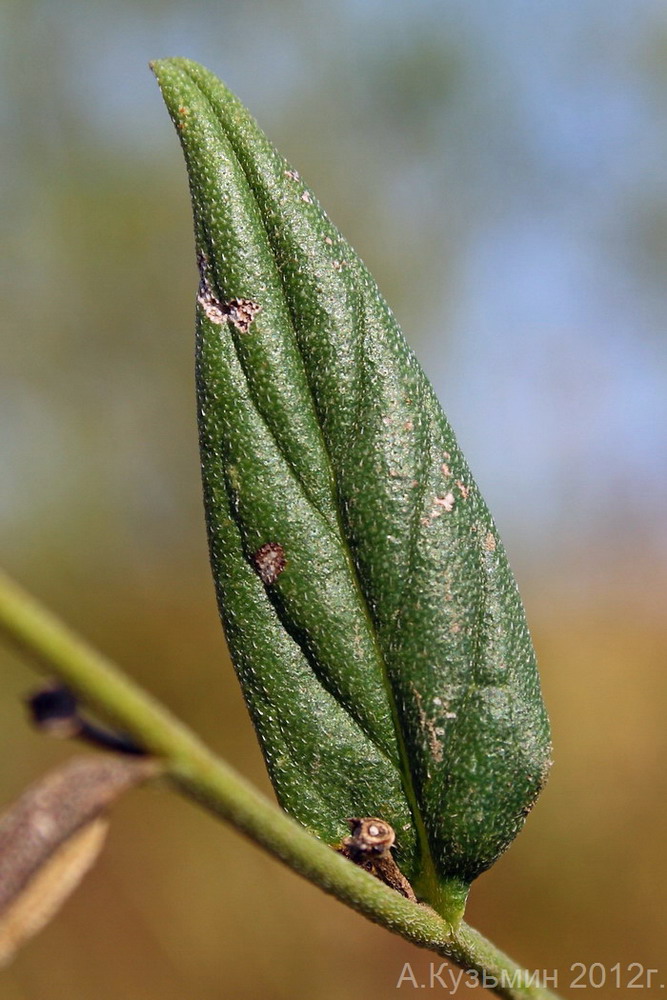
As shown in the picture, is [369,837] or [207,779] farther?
[369,837]

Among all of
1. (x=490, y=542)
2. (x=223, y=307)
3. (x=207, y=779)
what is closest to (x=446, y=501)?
(x=490, y=542)

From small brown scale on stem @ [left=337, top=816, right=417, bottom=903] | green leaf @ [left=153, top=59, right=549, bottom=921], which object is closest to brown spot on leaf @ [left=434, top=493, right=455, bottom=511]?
green leaf @ [left=153, top=59, right=549, bottom=921]

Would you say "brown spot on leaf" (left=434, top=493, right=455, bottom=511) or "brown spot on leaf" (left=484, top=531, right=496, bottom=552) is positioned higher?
"brown spot on leaf" (left=434, top=493, right=455, bottom=511)

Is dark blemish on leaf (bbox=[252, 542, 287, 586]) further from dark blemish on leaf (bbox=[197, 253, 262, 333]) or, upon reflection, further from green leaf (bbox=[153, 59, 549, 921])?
dark blemish on leaf (bbox=[197, 253, 262, 333])

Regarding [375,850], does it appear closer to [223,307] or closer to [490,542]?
[490,542]

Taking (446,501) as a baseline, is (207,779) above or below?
below

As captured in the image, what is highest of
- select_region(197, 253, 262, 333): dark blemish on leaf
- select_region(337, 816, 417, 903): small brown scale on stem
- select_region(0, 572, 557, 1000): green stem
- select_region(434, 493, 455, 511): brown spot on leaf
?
select_region(197, 253, 262, 333): dark blemish on leaf

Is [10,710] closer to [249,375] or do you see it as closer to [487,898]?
[487,898]

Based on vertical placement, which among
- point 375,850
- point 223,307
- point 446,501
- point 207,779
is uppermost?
point 223,307
